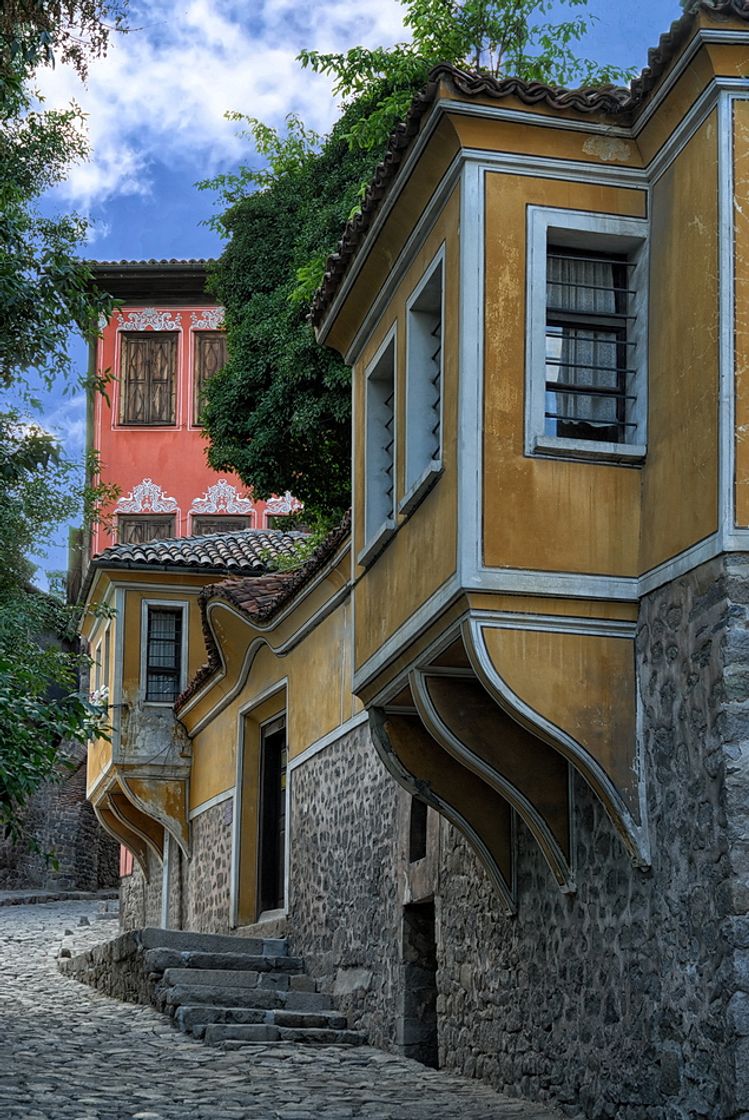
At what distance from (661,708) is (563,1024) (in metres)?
2.21

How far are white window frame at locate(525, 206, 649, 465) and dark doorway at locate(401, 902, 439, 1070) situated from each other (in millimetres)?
5297

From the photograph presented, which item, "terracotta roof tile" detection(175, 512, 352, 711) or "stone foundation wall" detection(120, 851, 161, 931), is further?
"stone foundation wall" detection(120, 851, 161, 931)

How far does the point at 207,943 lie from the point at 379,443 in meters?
6.22

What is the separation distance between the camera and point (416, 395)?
1018cm

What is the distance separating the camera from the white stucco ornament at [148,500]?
35688mm

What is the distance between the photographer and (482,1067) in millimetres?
10672

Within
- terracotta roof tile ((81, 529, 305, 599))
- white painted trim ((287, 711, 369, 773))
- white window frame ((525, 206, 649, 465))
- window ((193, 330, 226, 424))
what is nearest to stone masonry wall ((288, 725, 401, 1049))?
white painted trim ((287, 711, 369, 773))

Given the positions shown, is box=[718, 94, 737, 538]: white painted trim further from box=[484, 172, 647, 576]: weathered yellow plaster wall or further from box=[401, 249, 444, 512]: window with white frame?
box=[401, 249, 444, 512]: window with white frame

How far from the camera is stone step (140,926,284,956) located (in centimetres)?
1503

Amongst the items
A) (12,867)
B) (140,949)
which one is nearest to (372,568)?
(140,949)

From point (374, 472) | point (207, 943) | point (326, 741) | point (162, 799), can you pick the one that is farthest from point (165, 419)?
point (374, 472)

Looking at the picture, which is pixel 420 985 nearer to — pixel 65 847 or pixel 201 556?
pixel 201 556

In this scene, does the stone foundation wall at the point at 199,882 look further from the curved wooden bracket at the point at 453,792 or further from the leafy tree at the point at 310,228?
the curved wooden bracket at the point at 453,792

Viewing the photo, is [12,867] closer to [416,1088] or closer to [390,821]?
[390,821]
